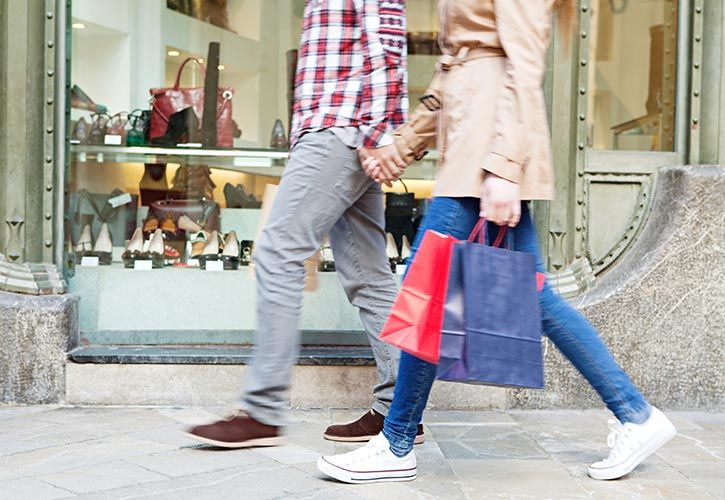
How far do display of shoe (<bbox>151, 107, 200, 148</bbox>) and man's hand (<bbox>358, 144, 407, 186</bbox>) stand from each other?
7.19 ft

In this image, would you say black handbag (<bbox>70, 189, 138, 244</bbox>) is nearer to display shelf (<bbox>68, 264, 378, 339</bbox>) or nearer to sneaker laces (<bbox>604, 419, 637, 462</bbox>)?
display shelf (<bbox>68, 264, 378, 339</bbox>)

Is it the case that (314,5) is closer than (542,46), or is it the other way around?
(542,46)

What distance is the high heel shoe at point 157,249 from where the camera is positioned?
5410 millimetres

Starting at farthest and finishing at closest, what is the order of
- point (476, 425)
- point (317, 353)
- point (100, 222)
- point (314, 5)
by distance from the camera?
point (100, 222) → point (317, 353) → point (476, 425) → point (314, 5)

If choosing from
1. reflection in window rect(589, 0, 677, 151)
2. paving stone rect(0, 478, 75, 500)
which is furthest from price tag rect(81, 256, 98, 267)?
reflection in window rect(589, 0, 677, 151)

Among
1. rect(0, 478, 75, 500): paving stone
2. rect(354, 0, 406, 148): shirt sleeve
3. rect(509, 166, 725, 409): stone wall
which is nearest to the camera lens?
rect(0, 478, 75, 500): paving stone

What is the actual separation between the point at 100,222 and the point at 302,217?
84.0 inches

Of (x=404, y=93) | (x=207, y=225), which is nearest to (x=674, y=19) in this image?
(x=404, y=93)

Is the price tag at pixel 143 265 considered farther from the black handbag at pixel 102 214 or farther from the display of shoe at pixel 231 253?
the display of shoe at pixel 231 253

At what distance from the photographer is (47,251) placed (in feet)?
16.1

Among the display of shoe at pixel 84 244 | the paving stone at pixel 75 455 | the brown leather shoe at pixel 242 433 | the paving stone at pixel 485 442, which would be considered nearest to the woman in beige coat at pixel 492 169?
the brown leather shoe at pixel 242 433

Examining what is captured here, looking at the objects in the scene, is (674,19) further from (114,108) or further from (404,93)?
(114,108)

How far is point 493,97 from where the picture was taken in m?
3.14

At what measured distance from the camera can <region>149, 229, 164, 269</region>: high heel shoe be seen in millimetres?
5410
